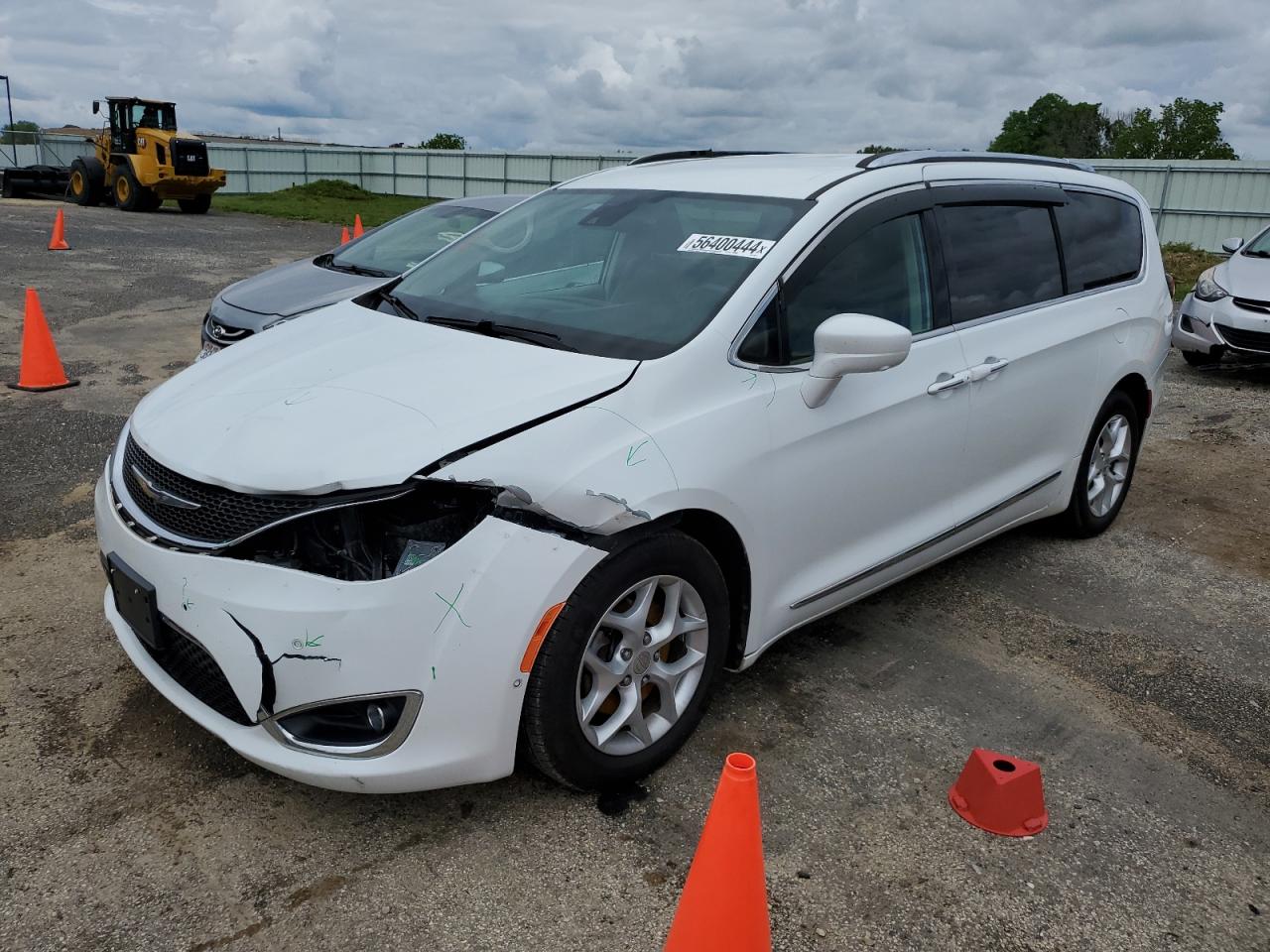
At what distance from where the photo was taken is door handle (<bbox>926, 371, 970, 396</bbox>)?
3.61 metres

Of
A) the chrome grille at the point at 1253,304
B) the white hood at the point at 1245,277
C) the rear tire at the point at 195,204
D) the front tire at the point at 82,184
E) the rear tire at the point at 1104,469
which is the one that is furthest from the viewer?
the front tire at the point at 82,184

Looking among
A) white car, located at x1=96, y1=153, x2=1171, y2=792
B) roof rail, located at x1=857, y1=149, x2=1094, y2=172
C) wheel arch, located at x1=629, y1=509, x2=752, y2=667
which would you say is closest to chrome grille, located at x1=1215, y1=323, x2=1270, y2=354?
roof rail, located at x1=857, y1=149, x2=1094, y2=172

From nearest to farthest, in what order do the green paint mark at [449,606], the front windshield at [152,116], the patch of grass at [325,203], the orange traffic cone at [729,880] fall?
the orange traffic cone at [729,880] → the green paint mark at [449,606] → the front windshield at [152,116] → the patch of grass at [325,203]

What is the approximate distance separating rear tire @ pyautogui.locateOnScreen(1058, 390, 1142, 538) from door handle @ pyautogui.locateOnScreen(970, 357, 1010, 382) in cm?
108

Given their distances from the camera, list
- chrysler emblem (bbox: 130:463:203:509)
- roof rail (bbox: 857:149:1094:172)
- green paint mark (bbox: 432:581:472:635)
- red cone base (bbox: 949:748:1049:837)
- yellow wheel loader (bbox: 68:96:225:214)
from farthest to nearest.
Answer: yellow wheel loader (bbox: 68:96:225:214)
roof rail (bbox: 857:149:1094:172)
red cone base (bbox: 949:748:1049:837)
chrysler emblem (bbox: 130:463:203:509)
green paint mark (bbox: 432:581:472:635)

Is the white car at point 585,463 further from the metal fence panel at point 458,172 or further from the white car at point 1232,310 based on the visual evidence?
the metal fence panel at point 458,172

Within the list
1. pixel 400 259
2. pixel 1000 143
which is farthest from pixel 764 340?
pixel 1000 143

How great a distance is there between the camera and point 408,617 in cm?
244

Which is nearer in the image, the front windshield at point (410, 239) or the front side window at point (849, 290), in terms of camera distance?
the front side window at point (849, 290)

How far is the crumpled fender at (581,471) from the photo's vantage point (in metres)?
2.54

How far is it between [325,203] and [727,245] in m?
30.5

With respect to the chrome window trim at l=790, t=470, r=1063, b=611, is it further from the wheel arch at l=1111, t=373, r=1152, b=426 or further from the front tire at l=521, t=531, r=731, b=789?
the wheel arch at l=1111, t=373, r=1152, b=426

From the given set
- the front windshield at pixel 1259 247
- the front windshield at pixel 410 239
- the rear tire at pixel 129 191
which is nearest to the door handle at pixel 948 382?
the front windshield at pixel 410 239

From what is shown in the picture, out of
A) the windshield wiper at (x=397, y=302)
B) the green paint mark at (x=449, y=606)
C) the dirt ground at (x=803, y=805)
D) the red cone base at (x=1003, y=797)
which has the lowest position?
the dirt ground at (x=803, y=805)
